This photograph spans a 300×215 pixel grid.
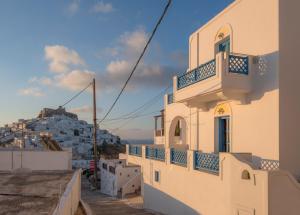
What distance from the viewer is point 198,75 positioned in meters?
13.0

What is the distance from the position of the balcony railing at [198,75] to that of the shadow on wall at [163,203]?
5.17m

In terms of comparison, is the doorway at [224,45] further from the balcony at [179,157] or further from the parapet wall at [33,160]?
the parapet wall at [33,160]

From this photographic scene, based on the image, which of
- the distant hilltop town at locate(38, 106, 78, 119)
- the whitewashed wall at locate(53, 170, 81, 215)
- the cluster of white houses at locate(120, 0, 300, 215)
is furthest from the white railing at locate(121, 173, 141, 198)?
the distant hilltop town at locate(38, 106, 78, 119)

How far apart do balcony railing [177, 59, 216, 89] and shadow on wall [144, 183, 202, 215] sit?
5173 mm

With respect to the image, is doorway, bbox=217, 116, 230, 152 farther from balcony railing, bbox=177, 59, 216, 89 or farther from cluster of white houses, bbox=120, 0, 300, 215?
balcony railing, bbox=177, 59, 216, 89

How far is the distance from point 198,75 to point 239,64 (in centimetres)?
205

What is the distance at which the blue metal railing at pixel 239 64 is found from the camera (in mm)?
11219

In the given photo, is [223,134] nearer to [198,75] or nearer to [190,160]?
[190,160]

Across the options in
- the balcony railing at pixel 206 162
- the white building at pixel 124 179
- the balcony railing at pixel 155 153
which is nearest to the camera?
the balcony railing at pixel 206 162

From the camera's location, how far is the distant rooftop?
788 cm

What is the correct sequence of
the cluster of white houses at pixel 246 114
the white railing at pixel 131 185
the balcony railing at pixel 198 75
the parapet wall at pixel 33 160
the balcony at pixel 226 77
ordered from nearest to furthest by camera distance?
the cluster of white houses at pixel 246 114
the balcony at pixel 226 77
the balcony railing at pixel 198 75
the parapet wall at pixel 33 160
the white railing at pixel 131 185

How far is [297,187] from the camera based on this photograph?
879 cm

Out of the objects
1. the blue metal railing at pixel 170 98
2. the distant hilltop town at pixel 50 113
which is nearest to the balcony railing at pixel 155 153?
the blue metal railing at pixel 170 98

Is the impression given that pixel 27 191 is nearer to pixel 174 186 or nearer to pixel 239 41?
pixel 174 186
